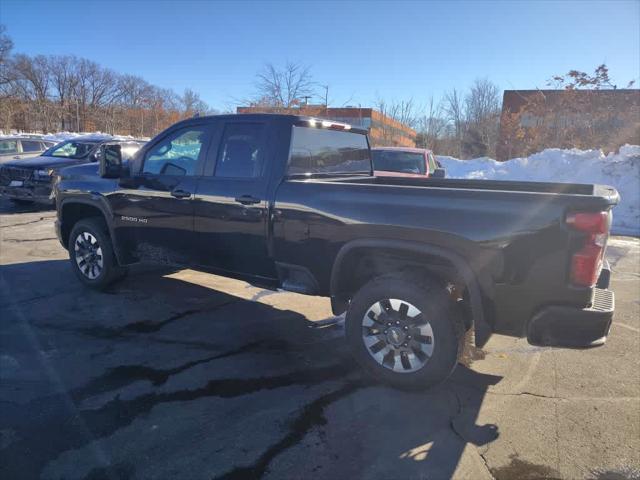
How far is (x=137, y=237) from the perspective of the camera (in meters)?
4.86

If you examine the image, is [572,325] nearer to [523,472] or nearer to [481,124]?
[523,472]

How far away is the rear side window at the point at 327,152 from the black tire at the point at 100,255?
2.67m

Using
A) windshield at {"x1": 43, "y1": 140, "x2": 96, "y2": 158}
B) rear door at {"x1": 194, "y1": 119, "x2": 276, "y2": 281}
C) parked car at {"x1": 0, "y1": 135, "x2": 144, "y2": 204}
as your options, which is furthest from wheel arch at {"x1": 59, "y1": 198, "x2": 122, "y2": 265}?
windshield at {"x1": 43, "y1": 140, "x2": 96, "y2": 158}

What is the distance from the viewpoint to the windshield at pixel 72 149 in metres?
11.6

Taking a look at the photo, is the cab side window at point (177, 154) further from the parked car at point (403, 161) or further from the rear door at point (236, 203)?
the parked car at point (403, 161)

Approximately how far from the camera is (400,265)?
3496 millimetres

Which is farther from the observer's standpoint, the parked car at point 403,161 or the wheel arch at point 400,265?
the parked car at point 403,161

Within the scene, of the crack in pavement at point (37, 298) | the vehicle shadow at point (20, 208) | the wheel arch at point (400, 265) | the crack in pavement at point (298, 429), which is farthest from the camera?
the vehicle shadow at point (20, 208)

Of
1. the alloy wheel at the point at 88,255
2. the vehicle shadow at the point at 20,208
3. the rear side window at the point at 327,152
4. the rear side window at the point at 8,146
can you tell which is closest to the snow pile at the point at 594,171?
the rear side window at the point at 327,152

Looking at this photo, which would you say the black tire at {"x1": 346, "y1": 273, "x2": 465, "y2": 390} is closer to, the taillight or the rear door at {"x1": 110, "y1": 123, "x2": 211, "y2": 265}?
the taillight

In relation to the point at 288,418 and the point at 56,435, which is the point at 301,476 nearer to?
the point at 288,418

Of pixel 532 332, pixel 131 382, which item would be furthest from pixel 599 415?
pixel 131 382

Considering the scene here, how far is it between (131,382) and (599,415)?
3.39 meters

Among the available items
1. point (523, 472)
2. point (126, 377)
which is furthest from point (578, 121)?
point (126, 377)
